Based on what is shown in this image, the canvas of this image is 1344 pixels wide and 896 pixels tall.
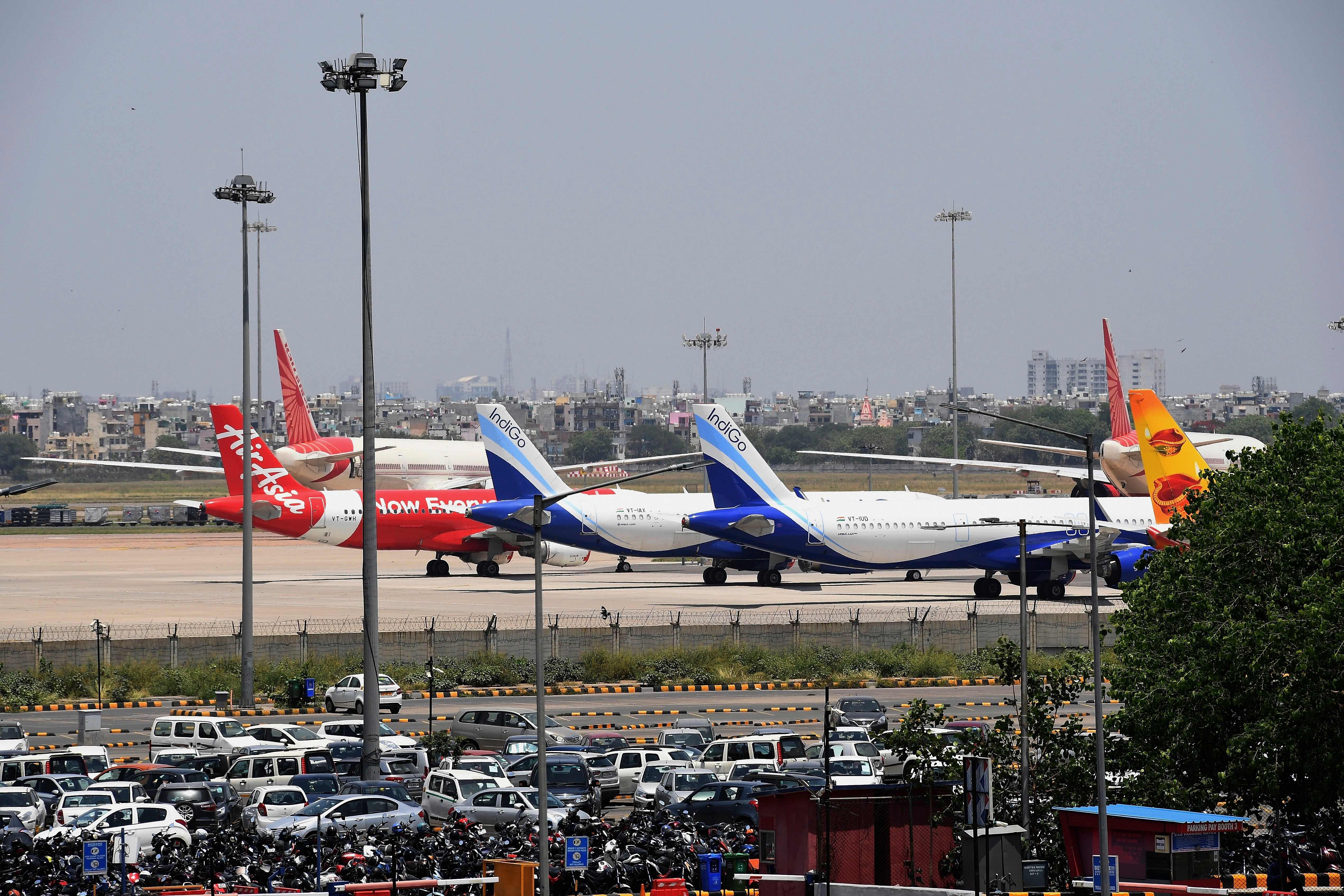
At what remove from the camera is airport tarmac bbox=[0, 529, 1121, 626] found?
69.8m

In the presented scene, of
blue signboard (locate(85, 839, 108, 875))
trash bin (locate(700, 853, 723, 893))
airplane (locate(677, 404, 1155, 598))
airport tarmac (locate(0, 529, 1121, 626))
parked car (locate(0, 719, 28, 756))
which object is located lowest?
trash bin (locate(700, 853, 723, 893))

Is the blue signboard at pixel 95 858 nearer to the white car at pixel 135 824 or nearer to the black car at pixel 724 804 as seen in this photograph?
the white car at pixel 135 824

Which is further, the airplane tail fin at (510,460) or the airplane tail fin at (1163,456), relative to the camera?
the airplane tail fin at (510,460)

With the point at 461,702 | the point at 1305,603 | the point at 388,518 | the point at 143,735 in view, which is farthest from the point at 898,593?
the point at 1305,603

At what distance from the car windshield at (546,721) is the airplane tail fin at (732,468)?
30.0 m

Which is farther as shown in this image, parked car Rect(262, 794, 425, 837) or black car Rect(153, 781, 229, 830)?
black car Rect(153, 781, 229, 830)

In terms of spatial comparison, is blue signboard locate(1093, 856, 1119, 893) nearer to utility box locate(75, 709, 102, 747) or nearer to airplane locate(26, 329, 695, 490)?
utility box locate(75, 709, 102, 747)

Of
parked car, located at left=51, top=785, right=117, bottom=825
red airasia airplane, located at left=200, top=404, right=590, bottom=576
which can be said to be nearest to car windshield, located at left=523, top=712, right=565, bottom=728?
parked car, located at left=51, top=785, right=117, bottom=825

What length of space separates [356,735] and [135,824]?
42.9ft

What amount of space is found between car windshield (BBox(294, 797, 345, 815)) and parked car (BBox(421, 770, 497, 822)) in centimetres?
198

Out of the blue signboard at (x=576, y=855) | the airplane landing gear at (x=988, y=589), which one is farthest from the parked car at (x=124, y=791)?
the airplane landing gear at (x=988, y=589)

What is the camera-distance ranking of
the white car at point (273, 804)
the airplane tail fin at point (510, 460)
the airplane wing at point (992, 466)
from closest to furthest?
1. the white car at point (273, 804)
2. the airplane tail fin at point (510, 460)
3. the airplane wing at point (992, 466)

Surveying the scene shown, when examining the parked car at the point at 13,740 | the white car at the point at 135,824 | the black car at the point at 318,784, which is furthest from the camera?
the parked car at the point at 13,740

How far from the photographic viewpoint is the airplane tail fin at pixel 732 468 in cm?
7525
